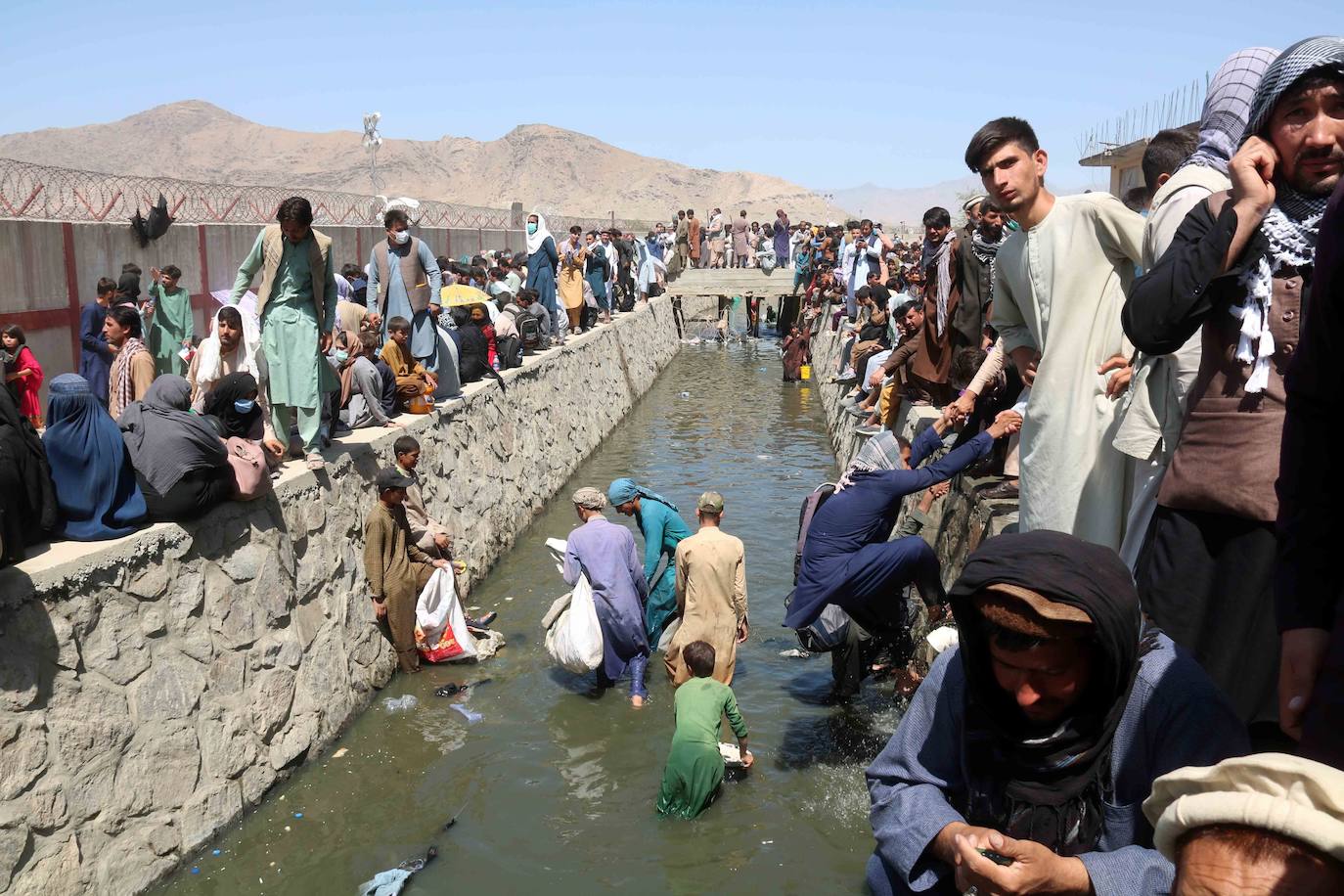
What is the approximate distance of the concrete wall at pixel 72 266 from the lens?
9164 millimetres

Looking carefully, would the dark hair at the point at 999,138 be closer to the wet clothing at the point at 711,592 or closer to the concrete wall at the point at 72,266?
the wet clothing at the point at 711,592

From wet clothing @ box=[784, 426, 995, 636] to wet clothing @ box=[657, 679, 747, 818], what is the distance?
0.77 m

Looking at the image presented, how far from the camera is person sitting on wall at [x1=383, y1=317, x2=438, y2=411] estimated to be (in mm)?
9602

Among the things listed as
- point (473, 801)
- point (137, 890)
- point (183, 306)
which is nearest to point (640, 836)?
point (473, 801)

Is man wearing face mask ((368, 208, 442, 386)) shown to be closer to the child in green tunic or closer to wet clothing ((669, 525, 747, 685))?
wet clothing ((669, 525, 747, 685))

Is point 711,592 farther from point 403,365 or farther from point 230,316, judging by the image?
point 403,365

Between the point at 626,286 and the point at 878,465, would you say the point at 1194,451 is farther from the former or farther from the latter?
the point at 626,286

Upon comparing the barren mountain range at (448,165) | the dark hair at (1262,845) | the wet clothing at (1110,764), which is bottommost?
the wet clothing at (1110,764)

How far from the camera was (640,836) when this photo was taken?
18.5 feet

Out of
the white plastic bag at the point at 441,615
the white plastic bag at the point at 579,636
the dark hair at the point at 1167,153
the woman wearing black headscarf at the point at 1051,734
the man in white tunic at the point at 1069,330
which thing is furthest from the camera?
the white plastic bag at the point at 441,615

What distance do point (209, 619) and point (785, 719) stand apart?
363 cm

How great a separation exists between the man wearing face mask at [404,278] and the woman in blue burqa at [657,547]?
3386 mm

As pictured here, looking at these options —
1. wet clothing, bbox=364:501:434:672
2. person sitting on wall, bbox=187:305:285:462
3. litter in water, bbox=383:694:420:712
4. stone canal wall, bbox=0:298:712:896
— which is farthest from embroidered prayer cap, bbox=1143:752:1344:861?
wet clothing, bbox=364:501:434:672

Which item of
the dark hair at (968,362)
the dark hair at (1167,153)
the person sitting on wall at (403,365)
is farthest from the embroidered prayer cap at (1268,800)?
the person sitting on wall at (403,365)
